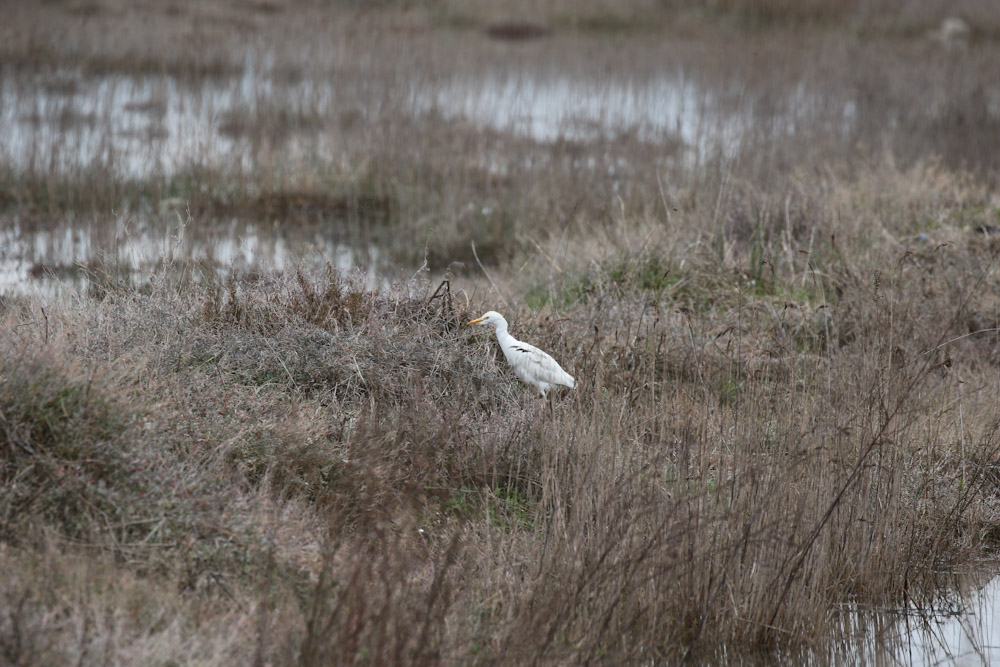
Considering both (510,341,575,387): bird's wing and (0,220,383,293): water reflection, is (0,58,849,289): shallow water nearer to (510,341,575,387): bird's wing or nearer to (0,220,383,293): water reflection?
(0,220,383,293): water reflection

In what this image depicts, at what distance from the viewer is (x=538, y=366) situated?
4453 millimetres

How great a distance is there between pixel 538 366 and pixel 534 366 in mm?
20

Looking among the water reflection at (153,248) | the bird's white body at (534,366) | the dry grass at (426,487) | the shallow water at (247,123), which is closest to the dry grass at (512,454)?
the dry grass at (426,487)

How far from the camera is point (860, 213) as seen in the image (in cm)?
787

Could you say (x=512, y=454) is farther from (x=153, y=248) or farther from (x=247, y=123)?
(x=247, y=123)

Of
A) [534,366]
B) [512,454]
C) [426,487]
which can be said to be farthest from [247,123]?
[426,487]

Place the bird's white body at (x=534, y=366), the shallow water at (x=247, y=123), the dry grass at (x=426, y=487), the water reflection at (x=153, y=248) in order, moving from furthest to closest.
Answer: the shallow water at (x=247, y=123) < the water reflection at (x=153, y=248) < the bird's white body at (x=534, y=366) < the dry grass at (x=426, y=487)

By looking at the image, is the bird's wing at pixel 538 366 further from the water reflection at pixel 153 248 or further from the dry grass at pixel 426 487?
the water reflection at pixel 153 248

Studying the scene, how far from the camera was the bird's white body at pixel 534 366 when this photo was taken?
4.44m

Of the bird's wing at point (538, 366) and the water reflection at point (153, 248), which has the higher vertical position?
the bird's wing at point (538, 366)

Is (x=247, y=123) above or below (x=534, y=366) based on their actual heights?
above

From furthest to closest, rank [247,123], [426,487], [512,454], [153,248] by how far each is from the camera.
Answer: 1. [247,123]
2. [153,248]
3. [512,454]
4. [426,487]

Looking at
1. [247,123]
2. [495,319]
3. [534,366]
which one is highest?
[247,123]

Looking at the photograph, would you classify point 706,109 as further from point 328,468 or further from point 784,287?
point 328,468
